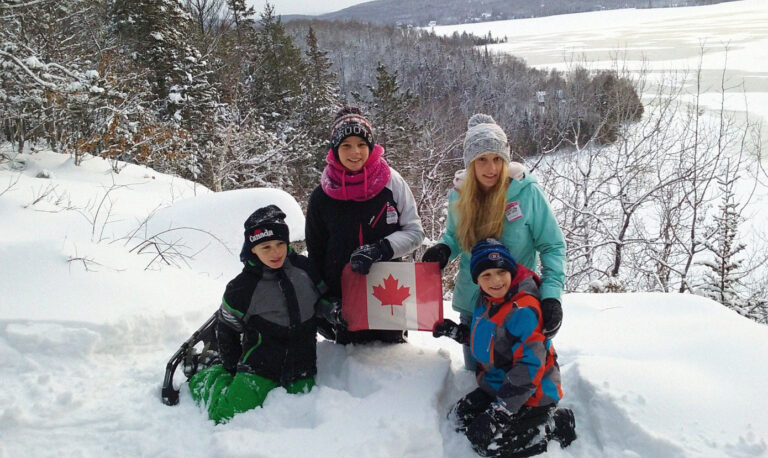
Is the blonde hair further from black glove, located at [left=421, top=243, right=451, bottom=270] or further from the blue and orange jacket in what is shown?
the blue and orange jacket

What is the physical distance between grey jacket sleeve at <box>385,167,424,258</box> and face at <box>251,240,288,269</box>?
2.24 ft

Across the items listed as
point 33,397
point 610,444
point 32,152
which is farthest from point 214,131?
point 610,444

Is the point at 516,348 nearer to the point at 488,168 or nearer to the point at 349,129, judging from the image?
the point at 488,168

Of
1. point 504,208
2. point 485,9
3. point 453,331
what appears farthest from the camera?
point 485,9

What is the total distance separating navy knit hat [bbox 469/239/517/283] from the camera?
100.0 inches

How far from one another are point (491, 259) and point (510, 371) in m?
0.60

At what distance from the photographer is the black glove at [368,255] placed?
2.86 m

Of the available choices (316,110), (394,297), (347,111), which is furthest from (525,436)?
(316,110)

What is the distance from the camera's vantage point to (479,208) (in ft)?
9.43

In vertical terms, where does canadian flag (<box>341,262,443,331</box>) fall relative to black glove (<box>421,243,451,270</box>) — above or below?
below

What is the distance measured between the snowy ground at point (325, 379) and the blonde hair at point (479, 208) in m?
0.91

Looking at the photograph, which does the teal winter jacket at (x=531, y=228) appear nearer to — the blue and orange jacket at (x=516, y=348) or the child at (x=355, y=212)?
the blue and orange jacket at (x=516, y=348)

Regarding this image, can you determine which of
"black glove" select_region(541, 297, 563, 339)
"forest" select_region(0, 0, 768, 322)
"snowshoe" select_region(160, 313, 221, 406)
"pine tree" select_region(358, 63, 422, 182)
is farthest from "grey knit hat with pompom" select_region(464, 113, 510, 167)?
"pine tree" select_region(358, 63, 422, 182)

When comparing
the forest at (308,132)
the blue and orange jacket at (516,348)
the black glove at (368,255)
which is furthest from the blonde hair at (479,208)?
the forest at (308,132)
